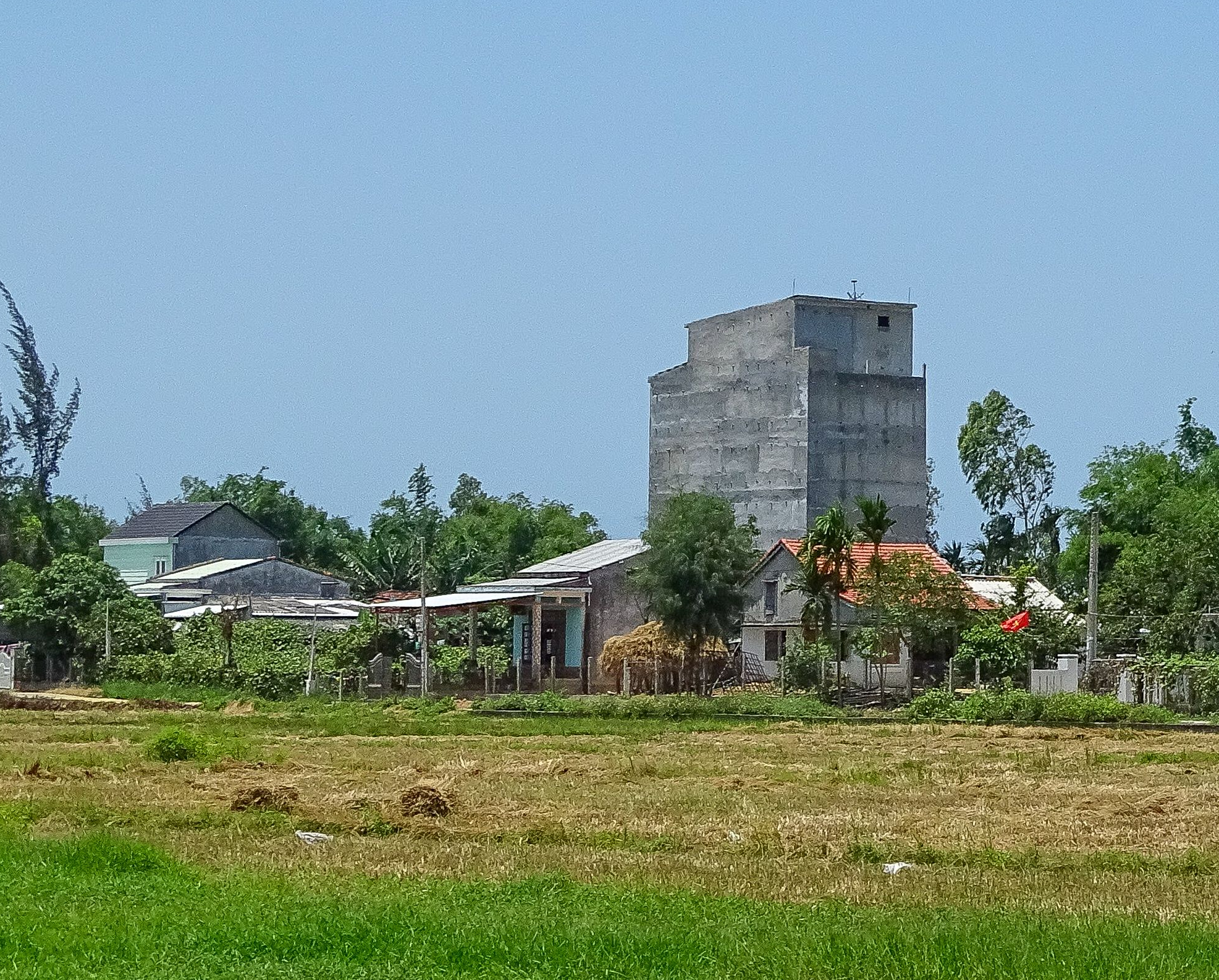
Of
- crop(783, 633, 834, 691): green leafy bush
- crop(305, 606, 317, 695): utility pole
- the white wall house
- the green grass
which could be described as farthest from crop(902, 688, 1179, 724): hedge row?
the green grass

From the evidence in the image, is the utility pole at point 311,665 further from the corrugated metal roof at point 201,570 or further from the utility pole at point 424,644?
the corrugated metal roof at point 201,570

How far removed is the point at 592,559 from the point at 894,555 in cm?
1575

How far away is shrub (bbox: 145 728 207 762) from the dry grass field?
390 millimetres

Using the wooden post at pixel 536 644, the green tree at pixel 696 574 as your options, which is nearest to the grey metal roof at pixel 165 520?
the wooden post at pixel 536 644

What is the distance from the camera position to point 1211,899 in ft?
51.8

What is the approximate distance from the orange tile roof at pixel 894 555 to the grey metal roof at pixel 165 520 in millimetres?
34877

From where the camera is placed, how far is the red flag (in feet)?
188

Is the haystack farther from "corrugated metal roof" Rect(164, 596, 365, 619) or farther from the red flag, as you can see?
the red flag

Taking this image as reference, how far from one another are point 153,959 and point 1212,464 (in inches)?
3136

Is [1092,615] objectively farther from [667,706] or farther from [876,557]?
[667,706]

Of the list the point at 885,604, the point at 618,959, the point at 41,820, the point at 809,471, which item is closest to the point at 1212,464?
the point at 809,471

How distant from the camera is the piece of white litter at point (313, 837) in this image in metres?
19.6

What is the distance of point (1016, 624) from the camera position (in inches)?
2265

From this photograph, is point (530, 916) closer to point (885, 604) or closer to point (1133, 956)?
point (1133, 956)
